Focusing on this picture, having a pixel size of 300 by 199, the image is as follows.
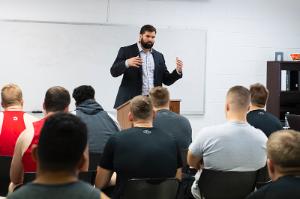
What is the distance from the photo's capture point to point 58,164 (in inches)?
53.9

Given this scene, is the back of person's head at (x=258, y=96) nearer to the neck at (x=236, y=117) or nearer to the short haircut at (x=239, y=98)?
the short haircut at (x=239, y=98)

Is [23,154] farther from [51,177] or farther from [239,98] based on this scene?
[239,98]

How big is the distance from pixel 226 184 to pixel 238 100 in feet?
2.19

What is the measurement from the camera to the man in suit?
4879 mm

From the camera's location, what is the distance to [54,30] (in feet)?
20.1

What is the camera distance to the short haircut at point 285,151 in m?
1.92

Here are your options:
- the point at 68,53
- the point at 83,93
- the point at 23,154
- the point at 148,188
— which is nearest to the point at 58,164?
the point at 148,188

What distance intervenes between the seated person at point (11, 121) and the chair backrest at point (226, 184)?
1.32 meters

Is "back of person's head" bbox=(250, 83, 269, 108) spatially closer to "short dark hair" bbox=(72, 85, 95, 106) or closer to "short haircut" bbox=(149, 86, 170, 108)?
"short haircut" bbox=(149, 86, 170, 108)

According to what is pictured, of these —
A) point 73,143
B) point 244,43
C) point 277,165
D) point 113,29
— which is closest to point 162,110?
point 277,165

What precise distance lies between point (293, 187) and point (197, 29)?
16.9 ft

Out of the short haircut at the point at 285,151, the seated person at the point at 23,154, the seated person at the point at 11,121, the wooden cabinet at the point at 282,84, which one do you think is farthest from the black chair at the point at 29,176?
the wooden cabinet at the point at 282,84

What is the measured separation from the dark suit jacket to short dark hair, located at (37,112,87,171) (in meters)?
3.34

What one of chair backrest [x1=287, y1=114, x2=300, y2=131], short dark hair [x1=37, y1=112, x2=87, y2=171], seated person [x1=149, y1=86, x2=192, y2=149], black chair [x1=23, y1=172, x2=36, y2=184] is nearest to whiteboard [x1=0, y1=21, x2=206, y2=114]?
chair backrest [x1=287, y1=114, x2=300, y2=131]
